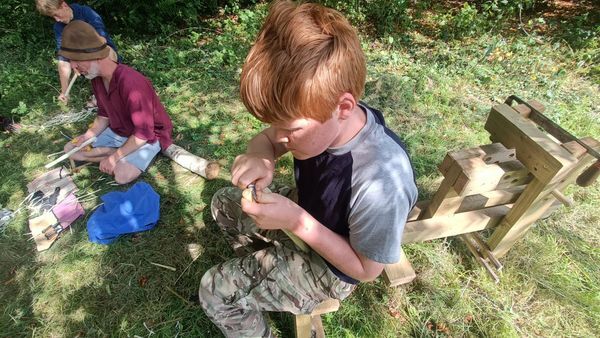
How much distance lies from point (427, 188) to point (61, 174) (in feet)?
11.7

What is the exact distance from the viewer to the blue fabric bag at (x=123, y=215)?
284cm

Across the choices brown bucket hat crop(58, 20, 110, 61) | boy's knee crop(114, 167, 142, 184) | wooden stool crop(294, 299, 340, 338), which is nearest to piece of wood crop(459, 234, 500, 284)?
wooden stool crop(294, 299, 340, 338)

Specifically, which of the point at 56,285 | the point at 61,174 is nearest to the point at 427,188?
the point at 56,285

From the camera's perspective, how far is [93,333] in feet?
7.79

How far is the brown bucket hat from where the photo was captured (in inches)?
109

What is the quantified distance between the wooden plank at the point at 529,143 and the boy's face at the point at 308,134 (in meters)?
1.01

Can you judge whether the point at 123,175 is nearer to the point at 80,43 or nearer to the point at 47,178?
the point at 47,178

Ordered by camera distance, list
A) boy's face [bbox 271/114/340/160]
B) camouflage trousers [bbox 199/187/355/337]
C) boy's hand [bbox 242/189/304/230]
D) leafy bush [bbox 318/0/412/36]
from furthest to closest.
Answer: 1. leafy bush [bbox 318/0/412/36]
2. camouflage trousers [bbox 199/187/355/337]
3. boy's hand [bbox 242/189/304/230]
4. boy's face [bbox 271/114/340/160]

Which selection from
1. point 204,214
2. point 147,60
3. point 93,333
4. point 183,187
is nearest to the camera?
point 93,333

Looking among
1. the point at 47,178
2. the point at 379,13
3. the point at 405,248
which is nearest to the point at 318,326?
the point at 405,248

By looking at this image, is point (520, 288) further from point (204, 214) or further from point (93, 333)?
point (93, 333)

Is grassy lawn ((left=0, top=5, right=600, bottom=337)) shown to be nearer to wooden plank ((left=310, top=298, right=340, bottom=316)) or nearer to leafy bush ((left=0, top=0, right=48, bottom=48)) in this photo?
wooden plank ((left=310, top=298, right=340, bottom=316))

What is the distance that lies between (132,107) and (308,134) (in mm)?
2399

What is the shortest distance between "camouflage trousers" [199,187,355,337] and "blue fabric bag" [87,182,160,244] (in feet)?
4.45
